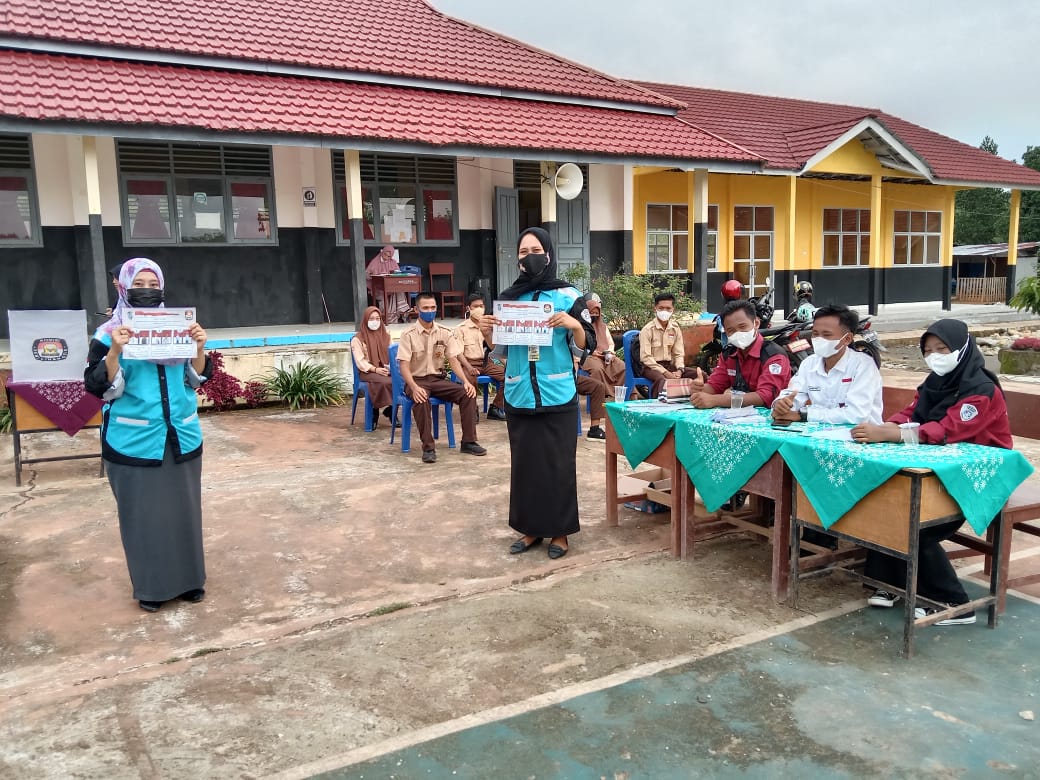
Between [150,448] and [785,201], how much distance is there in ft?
54.2

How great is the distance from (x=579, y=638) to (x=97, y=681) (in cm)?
205

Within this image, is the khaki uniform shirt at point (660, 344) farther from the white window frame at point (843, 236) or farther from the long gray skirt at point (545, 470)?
the white window frame at point (843, 236)

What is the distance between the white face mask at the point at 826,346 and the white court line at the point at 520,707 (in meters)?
1.34

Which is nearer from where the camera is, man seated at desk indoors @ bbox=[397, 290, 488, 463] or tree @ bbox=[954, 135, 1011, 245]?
man seated at desk indoors @ bbox=[397, 290, 488, 463]

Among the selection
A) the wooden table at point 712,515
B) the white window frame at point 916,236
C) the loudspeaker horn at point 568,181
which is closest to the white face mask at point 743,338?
the wooden table at point 712,515

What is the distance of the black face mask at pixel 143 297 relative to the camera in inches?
161

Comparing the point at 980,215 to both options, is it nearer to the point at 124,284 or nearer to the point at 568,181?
the point at 568,181

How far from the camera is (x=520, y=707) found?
Answer: 324cm

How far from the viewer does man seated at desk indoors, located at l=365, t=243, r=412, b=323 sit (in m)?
12.2

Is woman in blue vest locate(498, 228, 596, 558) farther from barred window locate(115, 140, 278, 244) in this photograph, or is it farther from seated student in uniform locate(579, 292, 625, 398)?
barred window locate(115, 140, 278, 244)

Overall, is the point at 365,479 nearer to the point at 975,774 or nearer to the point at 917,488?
the point at 917,488

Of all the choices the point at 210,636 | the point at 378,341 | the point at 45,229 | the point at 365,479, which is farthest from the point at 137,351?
the point at 45,229

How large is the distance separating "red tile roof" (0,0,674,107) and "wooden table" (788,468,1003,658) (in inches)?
395

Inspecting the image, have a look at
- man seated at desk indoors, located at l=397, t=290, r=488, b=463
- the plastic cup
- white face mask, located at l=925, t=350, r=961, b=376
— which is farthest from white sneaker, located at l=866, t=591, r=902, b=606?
man seated at desk indoors, located at l=397, t=290, r=488, b=463
